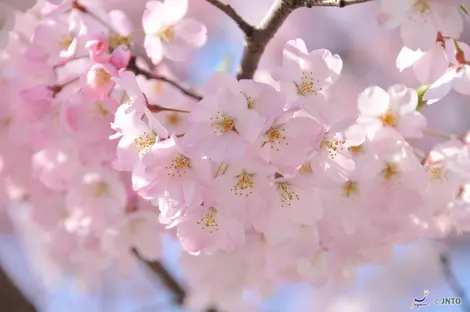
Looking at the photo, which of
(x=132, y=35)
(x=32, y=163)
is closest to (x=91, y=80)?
(x=132, y=35)

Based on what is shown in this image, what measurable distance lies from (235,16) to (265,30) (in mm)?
49

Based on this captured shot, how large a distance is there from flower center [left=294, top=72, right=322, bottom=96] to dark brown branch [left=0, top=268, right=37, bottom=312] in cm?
94

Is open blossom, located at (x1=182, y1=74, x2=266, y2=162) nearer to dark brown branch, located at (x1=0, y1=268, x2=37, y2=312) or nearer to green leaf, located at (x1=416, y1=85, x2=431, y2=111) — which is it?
green leaf, located at (x1=416, y1=85, x2=431, y2=111)

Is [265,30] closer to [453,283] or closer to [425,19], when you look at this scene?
[425,19]

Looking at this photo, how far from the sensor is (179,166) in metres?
0.77

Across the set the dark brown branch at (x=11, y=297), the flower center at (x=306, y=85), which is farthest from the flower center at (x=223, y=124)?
the dark brown branch at (x=11, y=297)

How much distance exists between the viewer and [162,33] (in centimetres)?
99

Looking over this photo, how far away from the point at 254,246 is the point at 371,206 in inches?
10.0

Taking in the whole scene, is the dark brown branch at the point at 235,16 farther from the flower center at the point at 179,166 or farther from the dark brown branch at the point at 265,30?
the flower center at the point at 179,166

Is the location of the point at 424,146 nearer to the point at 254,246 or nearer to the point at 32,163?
the point at 254,246

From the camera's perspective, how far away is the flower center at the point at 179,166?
0.76m

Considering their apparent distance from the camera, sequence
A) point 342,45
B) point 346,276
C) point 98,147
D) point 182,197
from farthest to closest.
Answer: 1. point 342,45
2. point 346,276
3. point 98,147
4. point 182,197

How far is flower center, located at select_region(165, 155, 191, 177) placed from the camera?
759 millimetres

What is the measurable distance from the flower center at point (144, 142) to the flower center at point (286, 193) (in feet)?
0.57
